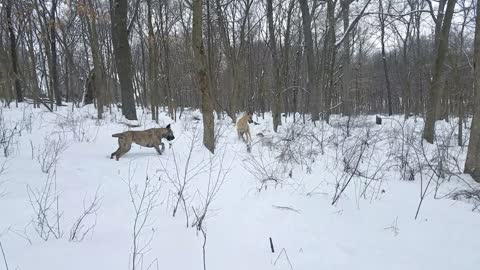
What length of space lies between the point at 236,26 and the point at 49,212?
→ 65.3 feet

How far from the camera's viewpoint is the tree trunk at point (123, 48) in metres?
12.9

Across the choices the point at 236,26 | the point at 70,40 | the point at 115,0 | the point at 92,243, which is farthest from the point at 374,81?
the point at 92,243

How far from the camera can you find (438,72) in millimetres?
11758

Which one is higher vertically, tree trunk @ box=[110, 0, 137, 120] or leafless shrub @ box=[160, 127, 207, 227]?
tree trunk @ box=[110, 0, 137, 120]

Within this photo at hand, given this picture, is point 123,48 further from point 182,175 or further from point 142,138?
point 182,175

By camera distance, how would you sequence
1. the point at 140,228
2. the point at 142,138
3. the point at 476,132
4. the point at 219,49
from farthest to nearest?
1. the point at 219,49
2. the point at 142,138
3. the point at 476,132
4. the point at 140,228

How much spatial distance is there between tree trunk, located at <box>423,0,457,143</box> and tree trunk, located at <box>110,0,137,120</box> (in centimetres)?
1119

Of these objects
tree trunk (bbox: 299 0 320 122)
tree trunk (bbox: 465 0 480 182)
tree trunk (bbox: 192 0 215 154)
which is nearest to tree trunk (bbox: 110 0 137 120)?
tree trunk (bbox: 192 0 215 154)

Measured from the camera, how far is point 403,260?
3100 millimetres

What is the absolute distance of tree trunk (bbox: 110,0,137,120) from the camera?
509 inches

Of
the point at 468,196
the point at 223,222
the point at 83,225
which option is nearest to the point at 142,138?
the point at 223,222

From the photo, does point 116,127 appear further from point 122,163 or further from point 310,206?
point 310,206

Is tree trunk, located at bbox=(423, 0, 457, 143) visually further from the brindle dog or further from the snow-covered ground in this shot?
the brindle dog

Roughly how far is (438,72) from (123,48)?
11415mm
